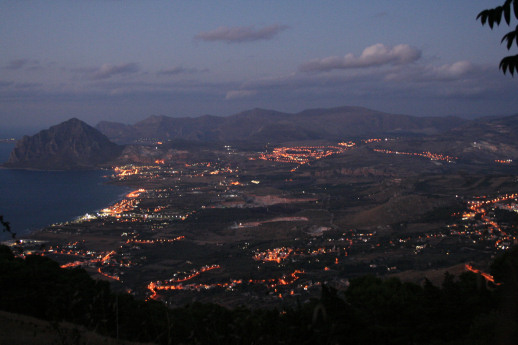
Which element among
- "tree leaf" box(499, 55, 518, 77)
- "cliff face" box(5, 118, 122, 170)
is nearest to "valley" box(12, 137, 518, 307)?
"tree leaf" box(499, 55, 518, 77)

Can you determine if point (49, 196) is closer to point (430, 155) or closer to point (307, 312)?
point (307, 312)

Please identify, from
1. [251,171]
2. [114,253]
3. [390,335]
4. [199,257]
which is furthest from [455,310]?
[251,171]

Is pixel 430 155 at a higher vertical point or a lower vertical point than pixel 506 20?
lower

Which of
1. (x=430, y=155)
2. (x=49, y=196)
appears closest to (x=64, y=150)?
(x=49, y=196)

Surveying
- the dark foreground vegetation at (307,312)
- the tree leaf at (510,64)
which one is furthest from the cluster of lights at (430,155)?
the tree leaf at (510,64)

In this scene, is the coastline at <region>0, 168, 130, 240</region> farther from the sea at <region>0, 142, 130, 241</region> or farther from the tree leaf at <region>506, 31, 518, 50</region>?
the tree leaf at <region>506, 31, 518, 50</region>

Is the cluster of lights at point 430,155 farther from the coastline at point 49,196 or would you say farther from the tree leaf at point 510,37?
the tree leaf at point 510,37
